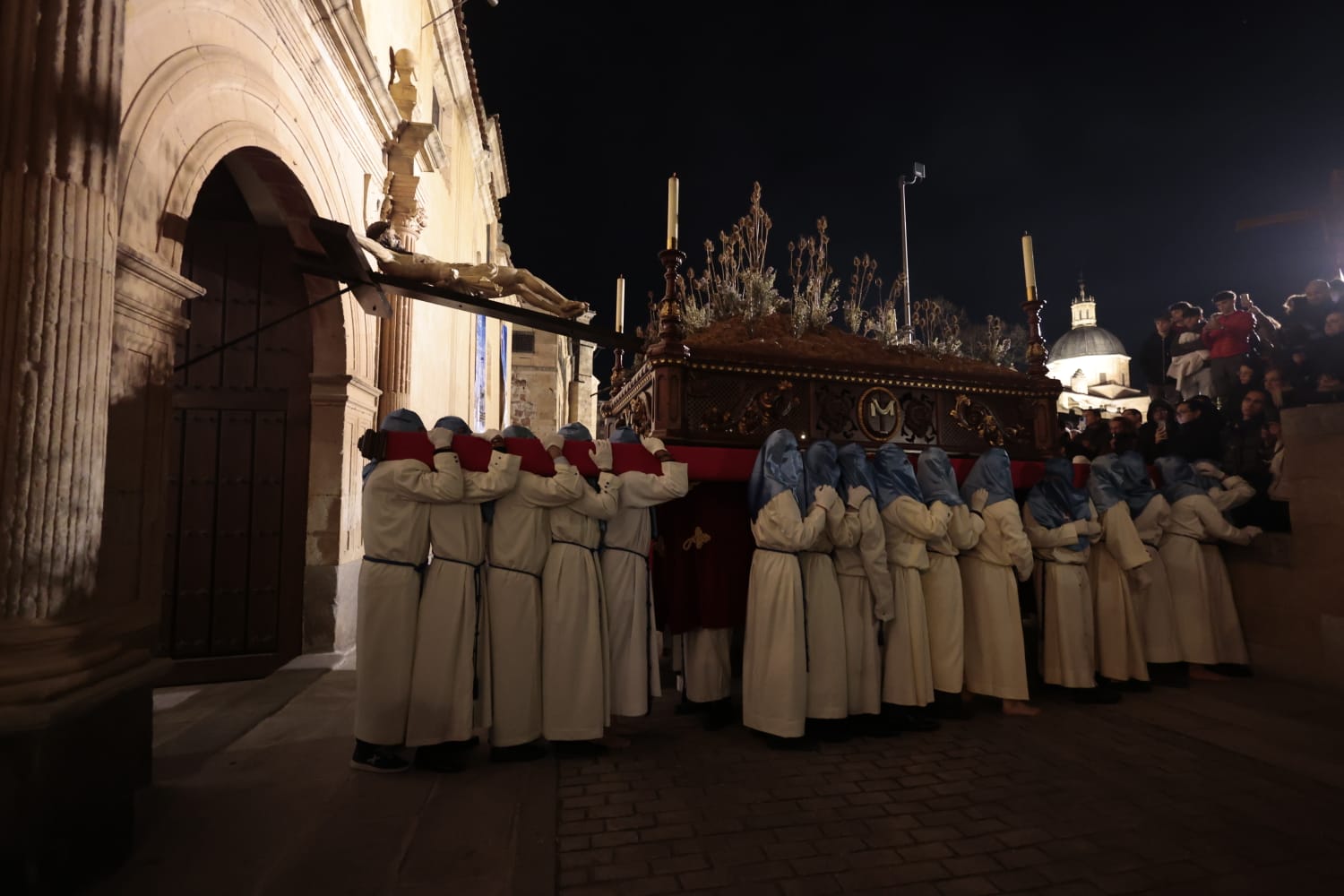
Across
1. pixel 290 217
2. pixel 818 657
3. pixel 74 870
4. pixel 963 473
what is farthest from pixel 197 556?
pixel 963 473

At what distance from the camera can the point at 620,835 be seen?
3.02 meters

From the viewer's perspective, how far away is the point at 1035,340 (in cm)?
578

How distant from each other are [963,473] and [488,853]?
4.35m

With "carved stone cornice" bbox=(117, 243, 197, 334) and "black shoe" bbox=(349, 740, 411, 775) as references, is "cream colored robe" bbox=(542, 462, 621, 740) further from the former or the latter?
"carved stone cornice" bbox=(117, 243, 197, 334)

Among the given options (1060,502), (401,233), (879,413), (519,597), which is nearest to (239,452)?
(401,233)

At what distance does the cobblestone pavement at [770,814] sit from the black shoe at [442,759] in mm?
71

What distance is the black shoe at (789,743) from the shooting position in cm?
413

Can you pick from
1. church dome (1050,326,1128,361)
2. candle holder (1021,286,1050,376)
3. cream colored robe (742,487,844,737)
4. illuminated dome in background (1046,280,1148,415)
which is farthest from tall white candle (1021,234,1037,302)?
church dome (1050,326,1128,361)

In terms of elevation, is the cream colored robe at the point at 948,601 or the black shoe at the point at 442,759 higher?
the cream colored robe at the point at 948,601

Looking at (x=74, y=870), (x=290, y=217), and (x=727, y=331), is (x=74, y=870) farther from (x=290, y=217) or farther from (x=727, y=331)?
(x=290, y=217)

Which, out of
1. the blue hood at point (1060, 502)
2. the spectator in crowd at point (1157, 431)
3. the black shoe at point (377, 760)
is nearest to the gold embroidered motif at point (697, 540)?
the black shoe at point (377, 760)

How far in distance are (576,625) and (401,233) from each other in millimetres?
5231

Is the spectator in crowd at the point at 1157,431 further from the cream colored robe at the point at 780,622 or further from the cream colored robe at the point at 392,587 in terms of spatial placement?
the cream colored robe at the point at 392,587

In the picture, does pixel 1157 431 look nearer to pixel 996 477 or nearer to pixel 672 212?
pixel 996 477
